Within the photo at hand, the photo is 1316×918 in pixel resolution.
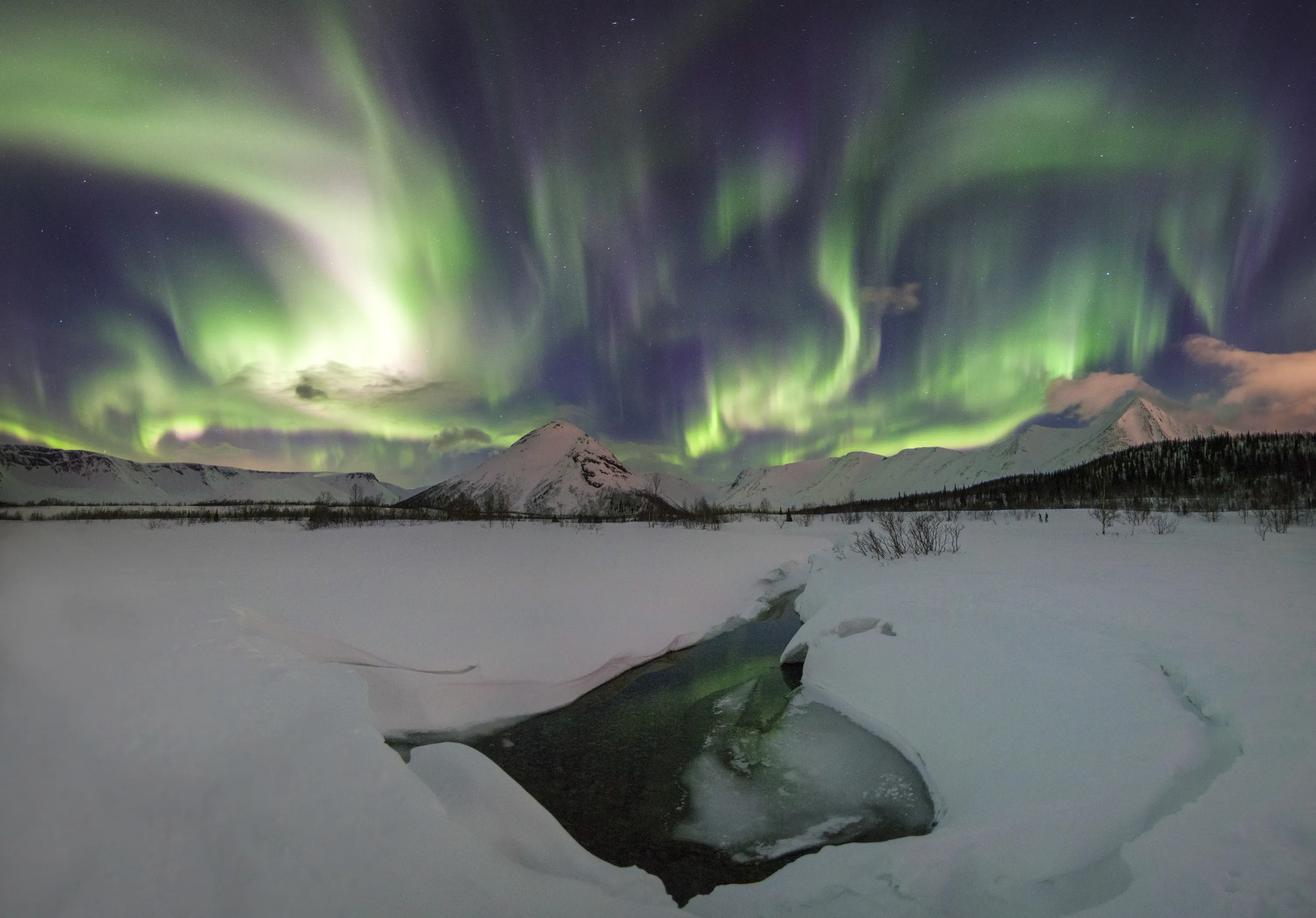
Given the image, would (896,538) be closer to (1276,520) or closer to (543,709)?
(1276,520)

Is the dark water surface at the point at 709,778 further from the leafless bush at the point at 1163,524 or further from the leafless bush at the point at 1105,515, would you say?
the leafless bush at the point at 1105,515

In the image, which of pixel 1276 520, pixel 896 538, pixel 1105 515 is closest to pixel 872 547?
pixel 896 538

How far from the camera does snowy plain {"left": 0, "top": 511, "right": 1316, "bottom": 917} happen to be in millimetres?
3035

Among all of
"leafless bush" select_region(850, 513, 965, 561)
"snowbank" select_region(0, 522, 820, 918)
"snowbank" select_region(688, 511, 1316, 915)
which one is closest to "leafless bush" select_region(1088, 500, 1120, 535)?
→ "leafless bush" select_region(850, 513, 965, 561)

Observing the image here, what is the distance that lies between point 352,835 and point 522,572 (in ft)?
40.7

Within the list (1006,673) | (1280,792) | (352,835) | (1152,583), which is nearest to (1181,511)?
(1152,583)

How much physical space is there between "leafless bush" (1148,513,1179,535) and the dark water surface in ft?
54.7

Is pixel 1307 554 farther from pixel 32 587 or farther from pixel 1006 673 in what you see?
pixel 32 587

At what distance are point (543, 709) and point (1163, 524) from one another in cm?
2334

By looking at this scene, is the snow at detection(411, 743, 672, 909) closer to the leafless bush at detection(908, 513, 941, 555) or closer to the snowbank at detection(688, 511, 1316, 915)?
the snowbank at detection(688, 511, 1316, 915)

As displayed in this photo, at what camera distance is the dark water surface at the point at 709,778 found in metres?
4.63

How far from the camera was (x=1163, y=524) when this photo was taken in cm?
1856

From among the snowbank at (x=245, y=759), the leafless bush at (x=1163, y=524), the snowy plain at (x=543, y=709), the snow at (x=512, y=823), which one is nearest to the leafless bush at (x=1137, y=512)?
the leafless bush at (x=1163, y=524)

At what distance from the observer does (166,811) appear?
11.4ft
